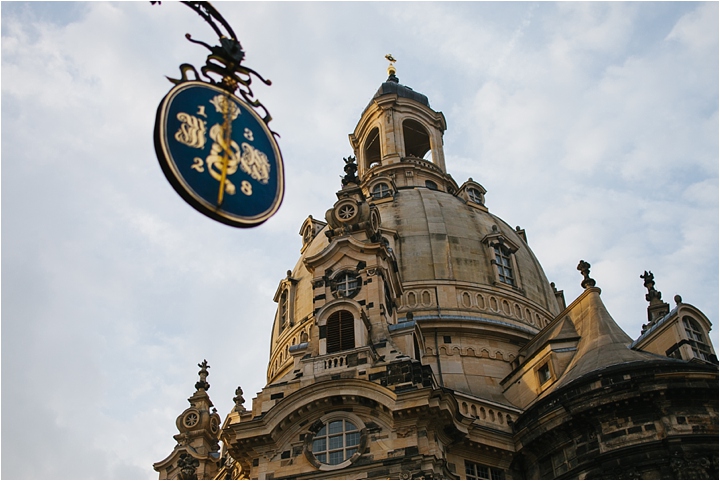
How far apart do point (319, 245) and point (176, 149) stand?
36016 millimetres

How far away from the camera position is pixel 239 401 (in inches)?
1742

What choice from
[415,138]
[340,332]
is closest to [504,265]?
[340,332]

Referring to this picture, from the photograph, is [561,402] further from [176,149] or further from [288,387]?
[176,149]

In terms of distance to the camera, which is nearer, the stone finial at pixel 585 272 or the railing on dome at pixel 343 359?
the railing on dome at pixel 343 359

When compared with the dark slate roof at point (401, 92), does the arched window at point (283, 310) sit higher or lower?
lower

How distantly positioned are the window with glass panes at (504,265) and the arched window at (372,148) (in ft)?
62.4

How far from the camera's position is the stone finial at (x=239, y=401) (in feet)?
A: 140

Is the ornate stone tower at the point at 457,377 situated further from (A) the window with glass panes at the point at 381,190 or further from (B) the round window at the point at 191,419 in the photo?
(A) the window with glass panes at the point at 381,190

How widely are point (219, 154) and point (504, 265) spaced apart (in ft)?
112

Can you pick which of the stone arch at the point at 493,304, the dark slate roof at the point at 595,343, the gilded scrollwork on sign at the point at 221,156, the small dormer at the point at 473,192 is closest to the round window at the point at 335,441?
the dark slate roof at the point at 595,343

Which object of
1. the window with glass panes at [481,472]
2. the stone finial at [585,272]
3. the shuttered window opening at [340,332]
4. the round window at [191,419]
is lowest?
the window with glass panes at [481,472]

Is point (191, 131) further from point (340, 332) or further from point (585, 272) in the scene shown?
point (585, 272)

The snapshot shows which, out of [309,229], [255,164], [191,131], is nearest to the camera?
[191,131]

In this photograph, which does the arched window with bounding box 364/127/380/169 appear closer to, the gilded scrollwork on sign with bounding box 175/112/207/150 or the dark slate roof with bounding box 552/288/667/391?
the dark slate roof with bounding box 552/288/667/391
